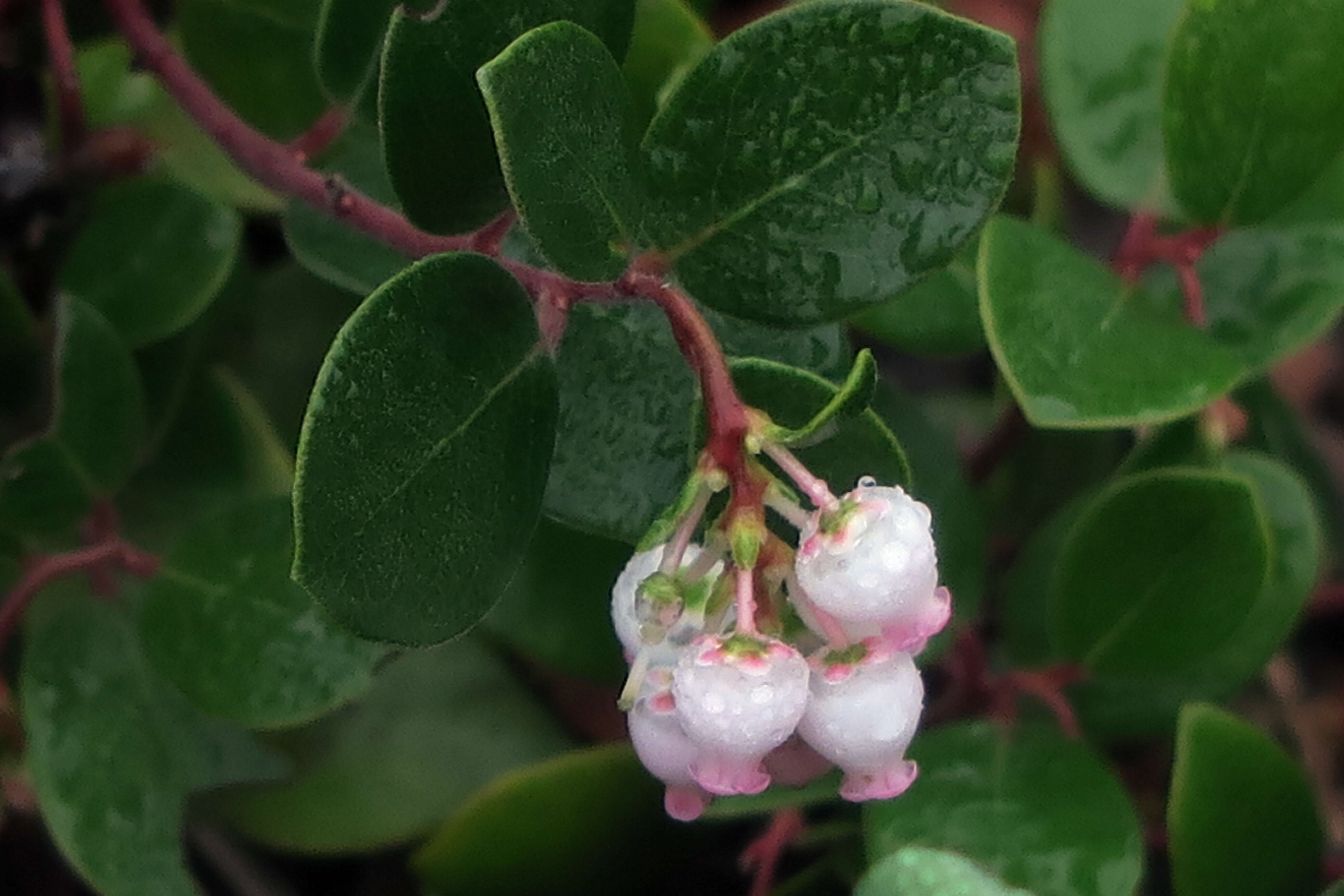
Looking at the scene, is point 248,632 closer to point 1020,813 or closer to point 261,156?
point 261,156

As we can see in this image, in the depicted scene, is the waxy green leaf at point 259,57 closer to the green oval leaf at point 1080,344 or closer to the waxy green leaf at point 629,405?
the waxy green leaf at point 629,405

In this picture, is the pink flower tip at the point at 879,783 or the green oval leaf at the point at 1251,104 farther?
the green oval leaf at the point at 1251,104

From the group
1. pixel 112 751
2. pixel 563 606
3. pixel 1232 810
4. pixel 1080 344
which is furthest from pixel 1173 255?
pixel 112 751

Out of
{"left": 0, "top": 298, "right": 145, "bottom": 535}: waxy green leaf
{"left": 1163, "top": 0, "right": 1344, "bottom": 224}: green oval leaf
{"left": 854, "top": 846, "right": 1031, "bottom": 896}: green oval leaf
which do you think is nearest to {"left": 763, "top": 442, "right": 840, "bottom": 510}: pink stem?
{"left": 854, "top": 846, "right": 1031, "bottom": 896}: green oval leaf

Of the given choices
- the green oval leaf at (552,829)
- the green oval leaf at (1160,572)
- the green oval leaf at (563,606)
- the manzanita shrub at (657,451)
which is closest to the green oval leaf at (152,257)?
the manzanita shrub at (657,451)

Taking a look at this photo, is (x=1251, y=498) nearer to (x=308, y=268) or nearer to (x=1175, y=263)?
(x=1175, y=263)

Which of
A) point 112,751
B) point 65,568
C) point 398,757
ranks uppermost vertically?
point 65,568

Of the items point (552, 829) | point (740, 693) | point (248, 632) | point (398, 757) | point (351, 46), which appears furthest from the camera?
point (398, 757)
